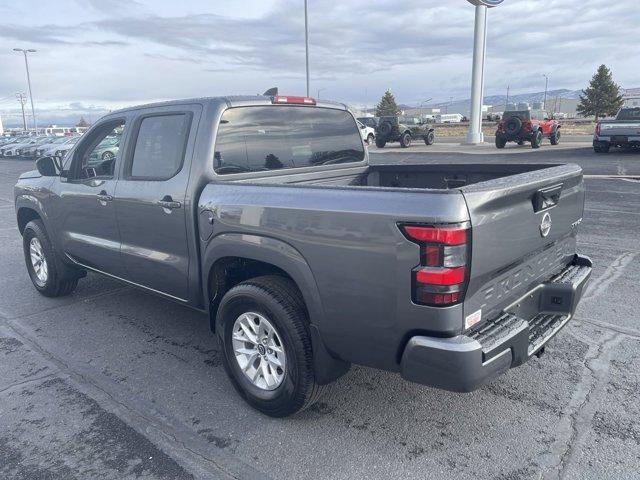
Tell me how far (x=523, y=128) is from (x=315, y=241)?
21347 millimetres

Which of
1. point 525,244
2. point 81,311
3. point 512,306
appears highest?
point 525,244

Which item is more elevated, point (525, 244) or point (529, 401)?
point (525, 244)

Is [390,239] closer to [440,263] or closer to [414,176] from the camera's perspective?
[440,263]

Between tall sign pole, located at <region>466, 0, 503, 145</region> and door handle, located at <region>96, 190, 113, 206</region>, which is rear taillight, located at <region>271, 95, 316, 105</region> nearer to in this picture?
door handle, located at <region>96, 190, 113, 206</region>

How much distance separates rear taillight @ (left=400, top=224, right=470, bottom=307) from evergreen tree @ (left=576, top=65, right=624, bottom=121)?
211 feet

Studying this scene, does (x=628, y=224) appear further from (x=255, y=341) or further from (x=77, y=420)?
(x=77, y=420)

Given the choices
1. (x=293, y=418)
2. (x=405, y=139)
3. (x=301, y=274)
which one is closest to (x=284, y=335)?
(x=301, y=274)

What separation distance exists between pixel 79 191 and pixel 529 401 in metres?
3.94

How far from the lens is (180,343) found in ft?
14.2

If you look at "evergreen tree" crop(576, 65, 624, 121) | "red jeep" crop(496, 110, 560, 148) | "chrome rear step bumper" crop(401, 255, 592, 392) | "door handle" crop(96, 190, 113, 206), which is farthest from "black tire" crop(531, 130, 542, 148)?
"evergreen tree" crop(576, 65, 624, 121)

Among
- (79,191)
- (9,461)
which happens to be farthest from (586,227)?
(9,461)

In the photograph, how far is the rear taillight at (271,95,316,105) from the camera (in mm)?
4023

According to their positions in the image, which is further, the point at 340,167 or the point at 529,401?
the point at 340,167

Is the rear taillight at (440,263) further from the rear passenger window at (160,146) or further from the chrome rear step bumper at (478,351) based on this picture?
the rear passenger window at (160,146)
